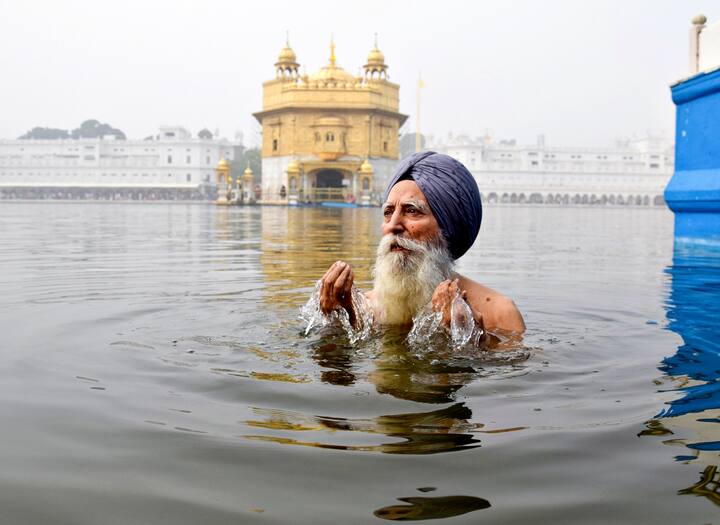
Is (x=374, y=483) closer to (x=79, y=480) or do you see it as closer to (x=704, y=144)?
(x=79, y=480)

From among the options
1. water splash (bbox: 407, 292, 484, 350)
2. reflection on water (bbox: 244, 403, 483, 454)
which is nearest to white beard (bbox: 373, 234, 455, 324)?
water splash (bbox: 407, 292, 484, 350)

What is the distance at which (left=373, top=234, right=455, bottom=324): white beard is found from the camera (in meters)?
3.01

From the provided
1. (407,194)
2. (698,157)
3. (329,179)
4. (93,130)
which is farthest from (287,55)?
(93,130)

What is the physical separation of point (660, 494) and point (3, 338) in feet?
8.42

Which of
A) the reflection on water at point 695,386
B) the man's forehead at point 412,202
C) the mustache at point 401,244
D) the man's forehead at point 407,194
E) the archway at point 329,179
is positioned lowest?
the reflection on water at point 695,386

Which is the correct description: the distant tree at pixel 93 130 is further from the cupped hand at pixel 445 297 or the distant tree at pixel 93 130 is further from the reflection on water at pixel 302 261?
the cupped hand at pixel 445 297

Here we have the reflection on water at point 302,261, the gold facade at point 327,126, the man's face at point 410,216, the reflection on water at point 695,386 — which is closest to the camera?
the reflection on water at point 695,386

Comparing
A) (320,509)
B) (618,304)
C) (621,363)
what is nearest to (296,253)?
(618,304)

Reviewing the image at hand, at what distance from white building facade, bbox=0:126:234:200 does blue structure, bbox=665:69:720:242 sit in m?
82.2

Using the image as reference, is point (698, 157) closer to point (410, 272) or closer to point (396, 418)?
point (410, 272)

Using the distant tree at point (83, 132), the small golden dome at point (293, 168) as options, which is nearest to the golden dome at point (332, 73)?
the small golden dome at point (293, 168)

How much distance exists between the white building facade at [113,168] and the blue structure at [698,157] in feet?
270

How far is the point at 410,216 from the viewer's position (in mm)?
3104

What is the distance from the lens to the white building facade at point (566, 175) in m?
91.9
